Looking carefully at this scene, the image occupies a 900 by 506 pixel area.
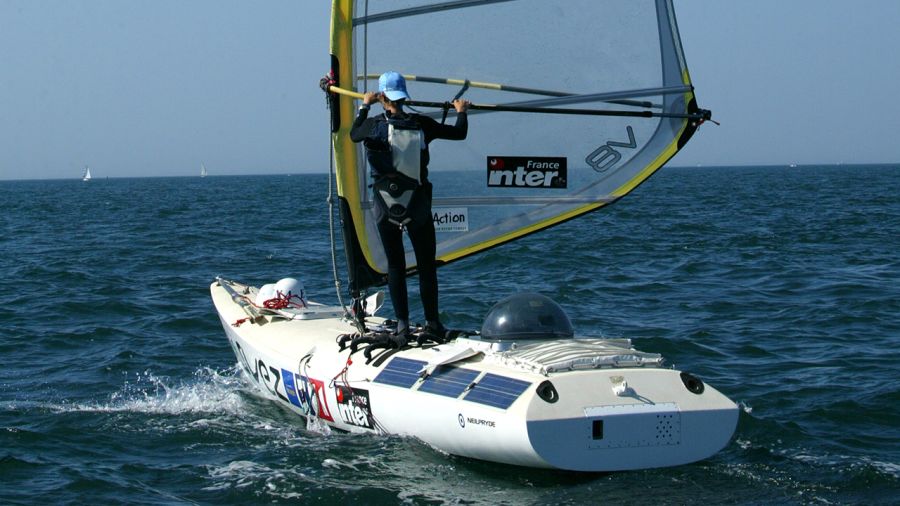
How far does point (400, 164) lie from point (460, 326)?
452cm

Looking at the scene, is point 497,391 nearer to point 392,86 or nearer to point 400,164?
point 400,164

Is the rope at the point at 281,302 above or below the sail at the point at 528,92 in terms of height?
below

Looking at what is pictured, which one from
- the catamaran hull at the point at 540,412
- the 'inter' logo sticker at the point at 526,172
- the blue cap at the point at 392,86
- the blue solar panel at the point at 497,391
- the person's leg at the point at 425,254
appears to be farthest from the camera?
the 'inter' logo sticker at the point at 526,172

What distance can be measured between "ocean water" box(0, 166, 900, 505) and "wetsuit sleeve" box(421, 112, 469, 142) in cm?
187

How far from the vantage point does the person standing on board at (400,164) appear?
6.42m

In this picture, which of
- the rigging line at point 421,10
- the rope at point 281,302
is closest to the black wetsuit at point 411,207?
the rigging line at point 421,10

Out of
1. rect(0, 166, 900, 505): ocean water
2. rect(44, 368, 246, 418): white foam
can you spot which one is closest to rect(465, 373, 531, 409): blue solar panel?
rect(0, 166, 900, 505): ocean water

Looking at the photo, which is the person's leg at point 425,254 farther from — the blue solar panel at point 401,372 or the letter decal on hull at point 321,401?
the letter decal on hull at point 321,401

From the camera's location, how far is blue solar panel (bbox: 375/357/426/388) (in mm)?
6359

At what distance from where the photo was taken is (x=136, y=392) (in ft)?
27.5

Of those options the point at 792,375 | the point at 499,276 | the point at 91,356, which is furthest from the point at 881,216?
the point at 91,356

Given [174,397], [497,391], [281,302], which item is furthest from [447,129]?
[174,397]

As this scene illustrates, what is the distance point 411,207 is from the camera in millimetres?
6500

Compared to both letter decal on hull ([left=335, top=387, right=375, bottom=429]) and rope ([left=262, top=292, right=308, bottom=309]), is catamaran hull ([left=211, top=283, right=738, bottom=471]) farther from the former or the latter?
rope ([left=262, top=292, right=308, bottom=309])
